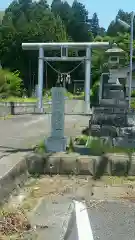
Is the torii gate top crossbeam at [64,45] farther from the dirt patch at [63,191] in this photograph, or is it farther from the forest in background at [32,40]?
the forest in background at [32,40]

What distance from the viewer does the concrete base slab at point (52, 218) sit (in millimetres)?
5207

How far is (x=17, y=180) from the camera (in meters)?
7.48

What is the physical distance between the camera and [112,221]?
5.70 metres

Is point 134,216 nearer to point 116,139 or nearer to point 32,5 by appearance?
point 116,139

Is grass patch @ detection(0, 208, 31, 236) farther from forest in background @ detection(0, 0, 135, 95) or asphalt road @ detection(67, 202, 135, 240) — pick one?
forest in background @ detection(0, 0, 135, 95)

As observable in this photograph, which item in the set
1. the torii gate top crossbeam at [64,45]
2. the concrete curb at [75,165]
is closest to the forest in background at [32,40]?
the torii gate top crossbeam at [64,45]

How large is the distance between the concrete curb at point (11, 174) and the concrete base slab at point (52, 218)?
0.57 m

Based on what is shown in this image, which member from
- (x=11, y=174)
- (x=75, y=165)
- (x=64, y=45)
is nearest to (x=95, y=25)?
(x=64, y=45)

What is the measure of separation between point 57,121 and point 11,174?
3399 mm

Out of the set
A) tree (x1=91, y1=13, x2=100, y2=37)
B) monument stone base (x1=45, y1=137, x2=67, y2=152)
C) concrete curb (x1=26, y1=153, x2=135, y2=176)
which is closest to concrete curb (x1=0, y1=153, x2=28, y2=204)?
concrete curb (x1=26, y1=153, x2=135, y2=176)

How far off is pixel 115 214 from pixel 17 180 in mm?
2152

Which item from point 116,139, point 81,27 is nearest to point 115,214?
point 116,139

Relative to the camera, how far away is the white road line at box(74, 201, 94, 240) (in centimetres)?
465

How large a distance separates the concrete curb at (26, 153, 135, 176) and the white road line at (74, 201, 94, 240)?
199cm
